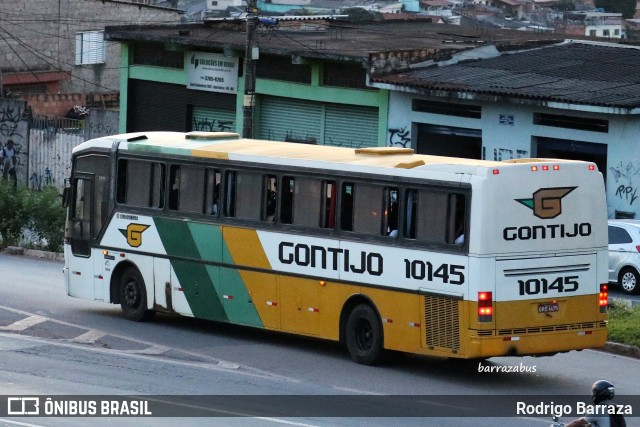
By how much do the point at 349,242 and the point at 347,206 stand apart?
479mm

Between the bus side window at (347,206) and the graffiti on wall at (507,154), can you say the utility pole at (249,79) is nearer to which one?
the graffiti on wall at (507,154)

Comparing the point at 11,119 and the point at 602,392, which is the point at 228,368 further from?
the point at 11,119

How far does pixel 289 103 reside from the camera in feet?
115

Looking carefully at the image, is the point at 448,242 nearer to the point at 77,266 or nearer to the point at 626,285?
the point at 77,266

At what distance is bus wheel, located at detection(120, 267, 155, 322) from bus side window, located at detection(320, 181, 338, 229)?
3748mm

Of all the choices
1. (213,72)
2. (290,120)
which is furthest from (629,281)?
(213,72)

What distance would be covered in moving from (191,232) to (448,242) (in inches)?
182

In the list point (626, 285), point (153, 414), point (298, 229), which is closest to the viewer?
point (153, 414)

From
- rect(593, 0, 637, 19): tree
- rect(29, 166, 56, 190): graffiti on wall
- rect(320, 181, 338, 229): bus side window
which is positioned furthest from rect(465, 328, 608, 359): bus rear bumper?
rect(593, 0, 637, 19): tree

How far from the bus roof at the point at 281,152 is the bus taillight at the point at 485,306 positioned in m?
1.48

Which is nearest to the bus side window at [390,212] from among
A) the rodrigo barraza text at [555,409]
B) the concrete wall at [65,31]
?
the rodrigo barraza text at [555,409]

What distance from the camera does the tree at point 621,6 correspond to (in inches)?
3821

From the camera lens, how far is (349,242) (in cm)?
1614

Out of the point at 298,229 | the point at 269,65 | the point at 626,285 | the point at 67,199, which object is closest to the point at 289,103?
the point at 269,65
